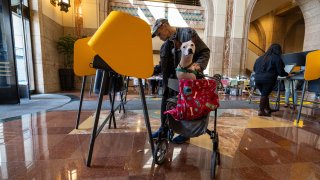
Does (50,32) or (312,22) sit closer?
(50,32)

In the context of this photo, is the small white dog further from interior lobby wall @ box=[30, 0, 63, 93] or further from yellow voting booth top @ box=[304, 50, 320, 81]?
interior lobby wall @ box=[30, 0, 63, 93]

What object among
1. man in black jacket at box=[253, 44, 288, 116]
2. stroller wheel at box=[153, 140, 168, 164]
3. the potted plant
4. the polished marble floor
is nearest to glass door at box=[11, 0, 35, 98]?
the potted plant

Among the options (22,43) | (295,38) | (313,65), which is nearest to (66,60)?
(22,43)

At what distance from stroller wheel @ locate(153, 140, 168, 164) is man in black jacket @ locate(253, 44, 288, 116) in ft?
8.52

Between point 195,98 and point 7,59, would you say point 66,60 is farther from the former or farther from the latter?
point 195,98

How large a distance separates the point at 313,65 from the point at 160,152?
2.65m

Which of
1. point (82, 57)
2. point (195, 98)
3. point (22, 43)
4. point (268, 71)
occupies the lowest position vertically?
point (195, 98)

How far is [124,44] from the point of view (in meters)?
1.19

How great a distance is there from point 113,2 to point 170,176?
25.1ft

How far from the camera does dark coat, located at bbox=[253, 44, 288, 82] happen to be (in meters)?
3.05

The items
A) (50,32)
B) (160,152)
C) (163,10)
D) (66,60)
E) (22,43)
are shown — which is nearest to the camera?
(160,152)

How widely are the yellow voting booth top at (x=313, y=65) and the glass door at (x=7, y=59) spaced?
18.6 ft

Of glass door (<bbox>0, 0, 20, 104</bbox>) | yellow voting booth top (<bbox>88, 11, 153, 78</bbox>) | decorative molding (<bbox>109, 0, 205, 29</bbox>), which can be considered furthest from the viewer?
decorative molding (<bbox>109, 0, 205, 29</bbox>)

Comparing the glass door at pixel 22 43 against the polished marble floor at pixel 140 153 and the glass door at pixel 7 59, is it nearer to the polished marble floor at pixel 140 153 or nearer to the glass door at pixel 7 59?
the glass door at pixel 7 59
